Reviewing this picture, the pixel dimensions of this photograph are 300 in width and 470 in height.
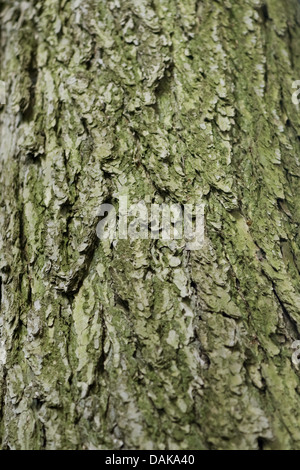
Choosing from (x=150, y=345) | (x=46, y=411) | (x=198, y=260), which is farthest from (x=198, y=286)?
(x=46, y=411)

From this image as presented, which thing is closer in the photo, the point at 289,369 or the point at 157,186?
the point at 289,369

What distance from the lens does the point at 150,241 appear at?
3.94 ft

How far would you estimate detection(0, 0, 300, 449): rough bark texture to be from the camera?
1096mm

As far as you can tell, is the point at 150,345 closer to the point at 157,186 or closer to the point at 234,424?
the point at 234,424

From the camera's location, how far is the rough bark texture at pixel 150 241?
1.10 metres

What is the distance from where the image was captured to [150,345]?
1.13 meters

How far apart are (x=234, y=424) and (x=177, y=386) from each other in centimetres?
16

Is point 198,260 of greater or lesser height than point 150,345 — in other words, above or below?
above

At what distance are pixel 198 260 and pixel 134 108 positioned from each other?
490 mm
